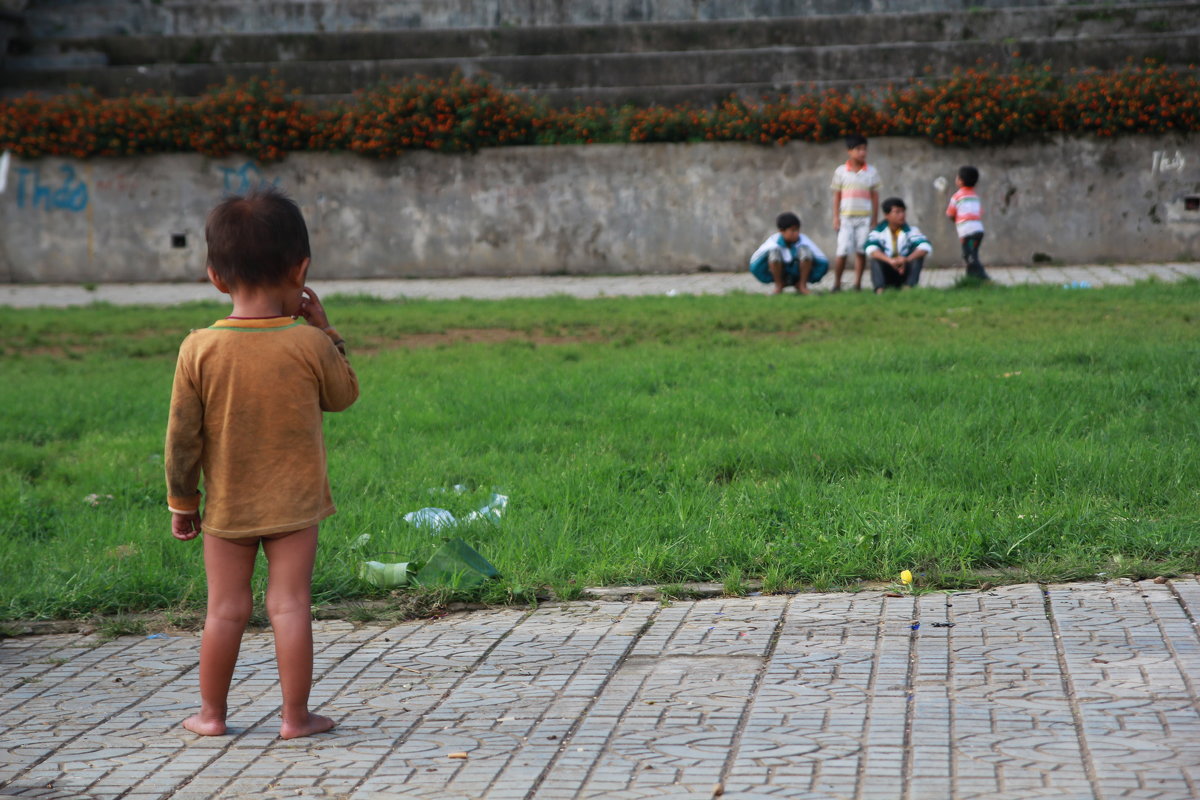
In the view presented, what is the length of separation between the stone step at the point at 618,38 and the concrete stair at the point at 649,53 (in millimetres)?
16

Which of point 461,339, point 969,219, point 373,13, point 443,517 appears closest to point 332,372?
point 443,517


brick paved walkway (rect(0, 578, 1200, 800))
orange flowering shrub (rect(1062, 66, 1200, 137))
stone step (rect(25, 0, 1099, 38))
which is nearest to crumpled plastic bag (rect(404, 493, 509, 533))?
brick paved walkway (rect(0, 578, 1200, 800))

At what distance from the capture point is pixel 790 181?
57.1 ft

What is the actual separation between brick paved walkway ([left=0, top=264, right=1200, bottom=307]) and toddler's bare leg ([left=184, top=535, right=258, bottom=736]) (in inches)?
429

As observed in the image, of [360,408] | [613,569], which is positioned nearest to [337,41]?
[360,408]

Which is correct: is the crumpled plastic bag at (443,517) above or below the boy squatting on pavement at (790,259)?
below

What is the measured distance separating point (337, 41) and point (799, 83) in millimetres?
7251

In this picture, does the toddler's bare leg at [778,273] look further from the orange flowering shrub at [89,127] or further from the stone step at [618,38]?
the orange flowering shrub at [89,127]

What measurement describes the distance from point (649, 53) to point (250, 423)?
55.7 ft

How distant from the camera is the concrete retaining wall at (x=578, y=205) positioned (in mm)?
16875

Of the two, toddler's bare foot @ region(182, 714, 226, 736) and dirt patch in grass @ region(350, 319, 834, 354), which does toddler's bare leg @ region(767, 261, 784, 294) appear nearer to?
dirt patch in grass @ region(350, 319, 834, 354)

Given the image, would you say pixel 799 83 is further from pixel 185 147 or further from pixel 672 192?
pixel 185 147

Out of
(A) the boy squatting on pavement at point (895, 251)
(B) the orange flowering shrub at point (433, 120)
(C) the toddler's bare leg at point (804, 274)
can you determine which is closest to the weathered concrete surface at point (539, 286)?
(C) the toddler's bare leg at point (804, 274)

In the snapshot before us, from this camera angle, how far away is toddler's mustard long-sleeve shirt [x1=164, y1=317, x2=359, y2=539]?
3.15 metres
